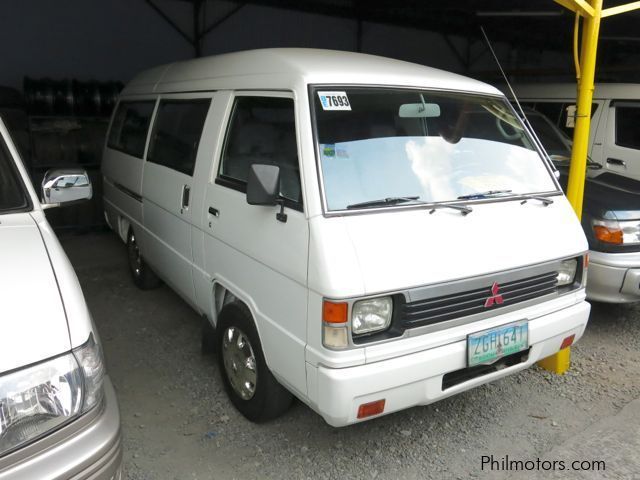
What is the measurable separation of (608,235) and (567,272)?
1258 millimetres

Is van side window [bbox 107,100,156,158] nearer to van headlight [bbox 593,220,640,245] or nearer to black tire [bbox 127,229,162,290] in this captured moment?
black tire [bbox 127,229,162,290]

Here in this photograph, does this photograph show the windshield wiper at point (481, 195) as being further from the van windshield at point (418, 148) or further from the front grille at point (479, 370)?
the front grille at point (479, 370)

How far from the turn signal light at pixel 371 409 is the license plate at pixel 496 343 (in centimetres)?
50

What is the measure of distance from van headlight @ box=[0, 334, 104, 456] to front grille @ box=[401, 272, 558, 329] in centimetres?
130

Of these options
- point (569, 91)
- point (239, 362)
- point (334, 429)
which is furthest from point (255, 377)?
point (569, 91)

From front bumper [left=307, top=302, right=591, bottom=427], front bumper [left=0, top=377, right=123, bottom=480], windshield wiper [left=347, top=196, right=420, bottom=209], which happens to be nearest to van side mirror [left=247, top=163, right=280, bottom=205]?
windshield wiper [left=347, top=196, right=420, bottom=209]

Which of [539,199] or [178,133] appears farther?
[178,133]

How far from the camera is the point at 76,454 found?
168cm

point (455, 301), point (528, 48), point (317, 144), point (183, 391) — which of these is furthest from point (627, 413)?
point (528, 48)

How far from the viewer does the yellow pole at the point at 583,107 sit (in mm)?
3420

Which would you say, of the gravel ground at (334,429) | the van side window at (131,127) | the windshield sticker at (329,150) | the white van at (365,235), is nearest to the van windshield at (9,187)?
the white van at (365,235)

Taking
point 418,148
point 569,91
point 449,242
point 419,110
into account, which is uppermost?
point 569,91

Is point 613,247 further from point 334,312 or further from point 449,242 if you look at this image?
point 334,312

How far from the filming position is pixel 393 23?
11727mm
